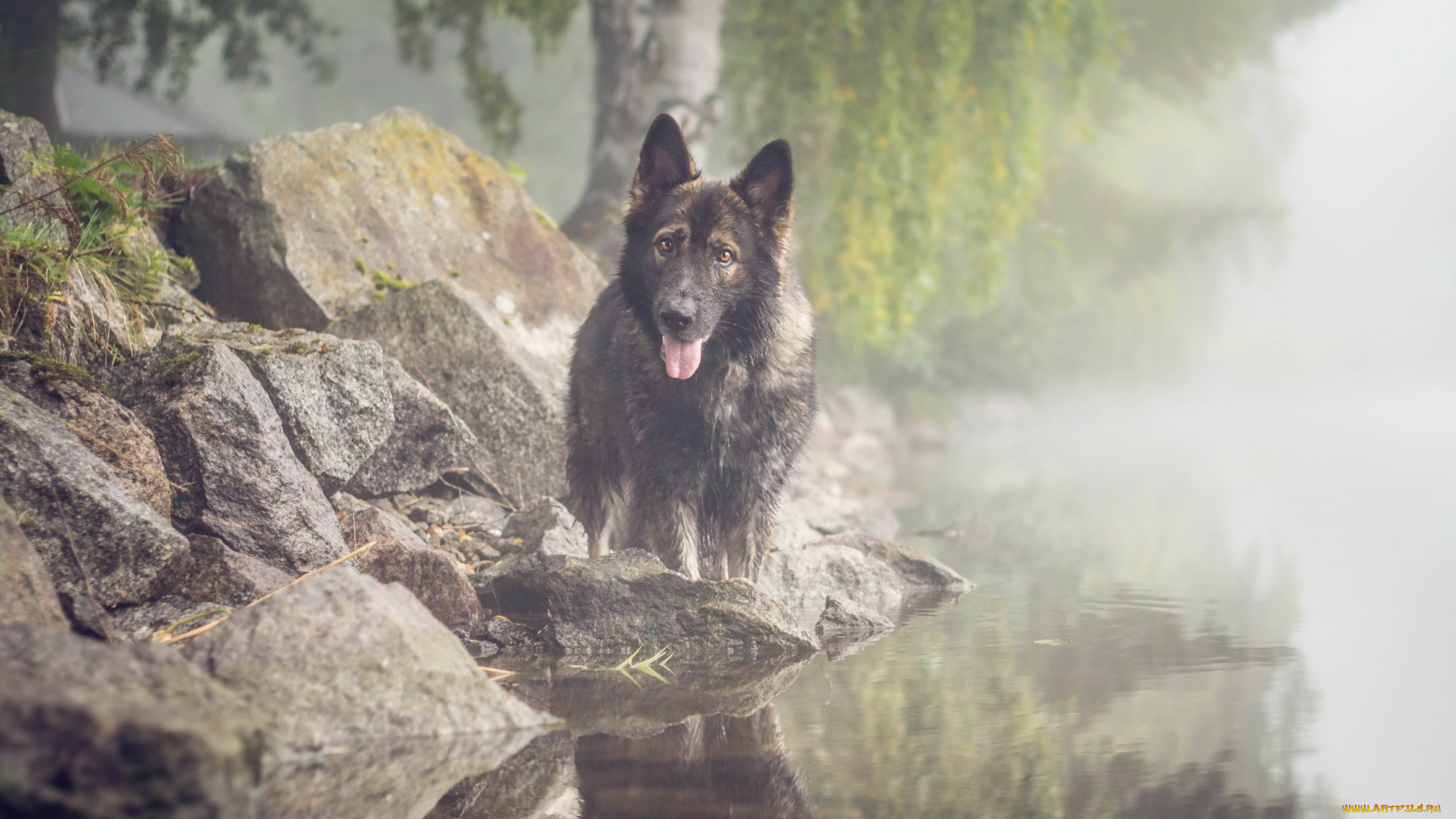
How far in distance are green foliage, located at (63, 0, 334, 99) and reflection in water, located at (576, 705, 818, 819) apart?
14540 mm

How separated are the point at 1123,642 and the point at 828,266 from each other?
10.4 m

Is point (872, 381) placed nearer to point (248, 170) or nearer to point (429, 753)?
point (248, 170)

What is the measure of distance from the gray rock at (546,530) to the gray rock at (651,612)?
3.28 feet

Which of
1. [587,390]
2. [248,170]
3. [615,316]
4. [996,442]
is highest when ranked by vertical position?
[248,170]

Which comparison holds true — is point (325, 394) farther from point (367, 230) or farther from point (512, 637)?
point (367, 230)

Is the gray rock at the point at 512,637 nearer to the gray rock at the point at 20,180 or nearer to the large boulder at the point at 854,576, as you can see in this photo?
the large boulder at the point at 854,576

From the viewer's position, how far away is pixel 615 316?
546 centimetres

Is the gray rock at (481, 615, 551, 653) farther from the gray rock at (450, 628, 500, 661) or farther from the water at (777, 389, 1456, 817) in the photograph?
the water at (777, 389, 1456, 817)

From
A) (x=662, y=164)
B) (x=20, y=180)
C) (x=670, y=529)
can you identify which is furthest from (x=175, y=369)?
(x=662, y=164)

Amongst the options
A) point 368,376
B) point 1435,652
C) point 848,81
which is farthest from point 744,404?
point 848,81

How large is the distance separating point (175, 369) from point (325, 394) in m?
0.75

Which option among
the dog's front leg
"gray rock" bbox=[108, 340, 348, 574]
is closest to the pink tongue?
the dog's front leg

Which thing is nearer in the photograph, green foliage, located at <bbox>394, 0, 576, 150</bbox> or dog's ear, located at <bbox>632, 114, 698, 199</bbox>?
dog's ear, located at <bbox>632, 114, 698, 199</bbox>

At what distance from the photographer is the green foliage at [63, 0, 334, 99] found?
15.3 meters
